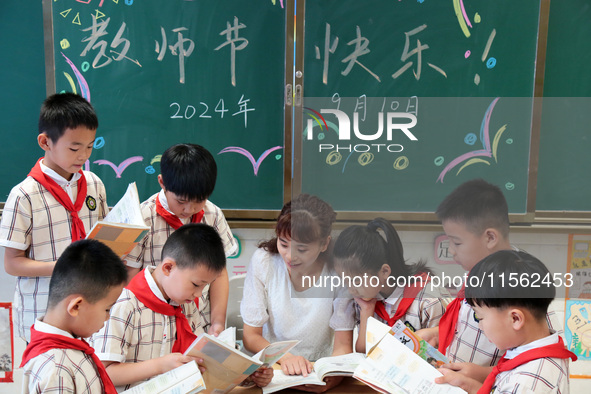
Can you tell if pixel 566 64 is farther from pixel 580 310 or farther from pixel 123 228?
pixel 123 228

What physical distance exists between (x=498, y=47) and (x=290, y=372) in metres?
1.32

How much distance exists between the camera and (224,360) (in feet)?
3.76

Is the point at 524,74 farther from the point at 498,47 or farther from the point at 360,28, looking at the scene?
Result: the point at 360,28

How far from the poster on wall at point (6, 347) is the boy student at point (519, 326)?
93.8 inches

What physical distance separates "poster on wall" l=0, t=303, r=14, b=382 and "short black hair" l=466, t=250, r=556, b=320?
2450 millimetres

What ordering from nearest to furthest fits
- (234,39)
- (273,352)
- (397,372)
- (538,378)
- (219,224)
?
(538,378), (397,372), (273,352), (219,224), (234,39)

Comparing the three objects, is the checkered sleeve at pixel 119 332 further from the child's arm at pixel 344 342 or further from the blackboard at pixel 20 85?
the blackboard at pixel 20 85

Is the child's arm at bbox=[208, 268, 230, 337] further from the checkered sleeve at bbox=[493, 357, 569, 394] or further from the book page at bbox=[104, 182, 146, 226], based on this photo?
the checkered sleeve at bbox=[493, 357, 569, 394]

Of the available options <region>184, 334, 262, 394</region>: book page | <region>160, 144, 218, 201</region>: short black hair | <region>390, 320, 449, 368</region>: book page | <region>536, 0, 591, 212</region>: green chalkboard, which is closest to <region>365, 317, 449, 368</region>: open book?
<region>390, 320, 449, 368</region>: book page

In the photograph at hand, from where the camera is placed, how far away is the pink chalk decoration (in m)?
1.20

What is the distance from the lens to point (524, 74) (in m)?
1.63

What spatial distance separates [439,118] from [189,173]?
86 centimetres

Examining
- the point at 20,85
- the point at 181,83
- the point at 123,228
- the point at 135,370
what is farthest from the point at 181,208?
the point at 20,85

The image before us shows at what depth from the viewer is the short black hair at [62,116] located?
165 cm
